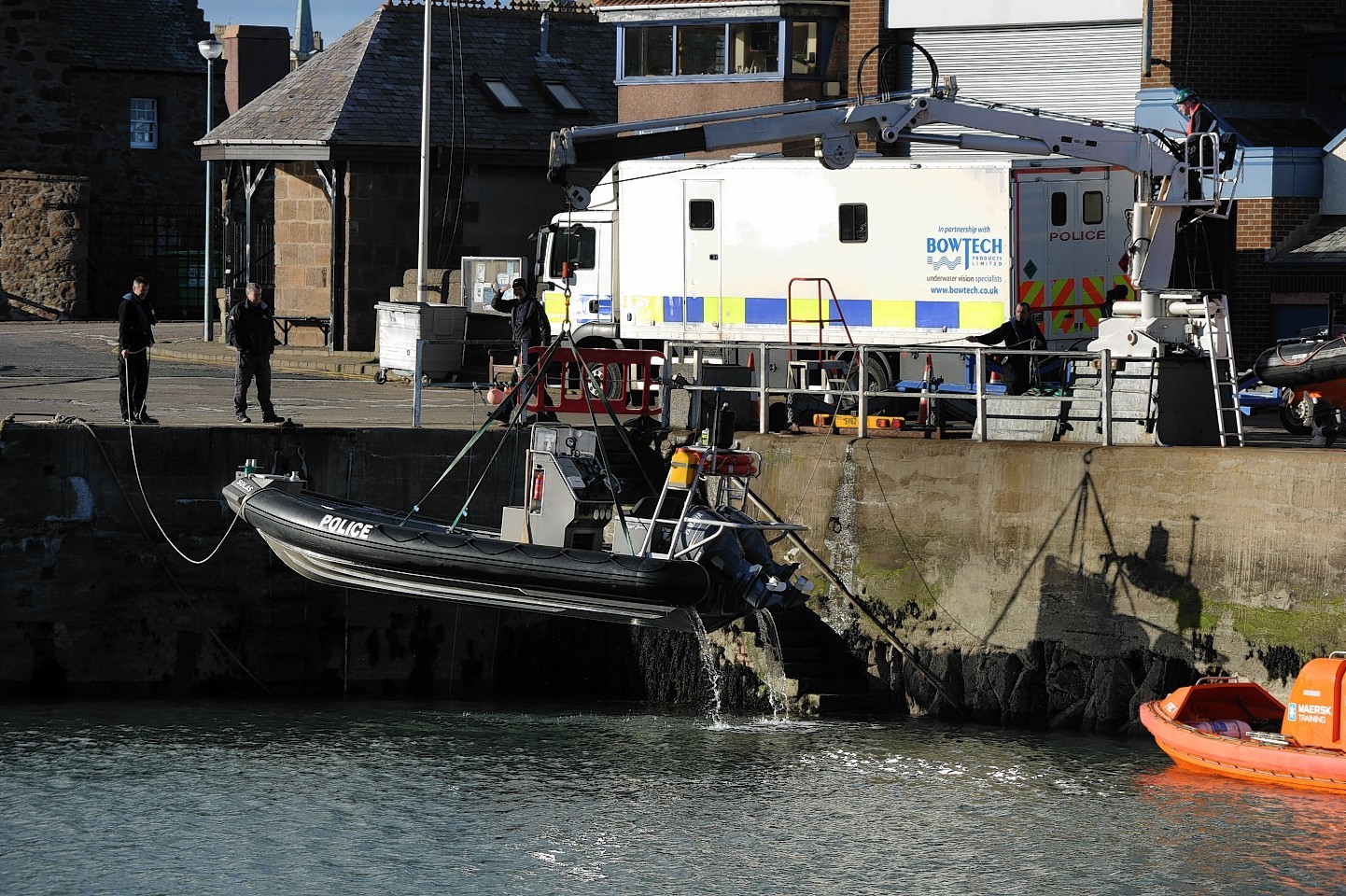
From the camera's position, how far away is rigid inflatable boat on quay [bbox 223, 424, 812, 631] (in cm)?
1540

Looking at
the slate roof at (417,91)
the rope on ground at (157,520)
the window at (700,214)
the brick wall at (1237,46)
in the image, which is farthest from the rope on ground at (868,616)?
the slate roof at (417,91)

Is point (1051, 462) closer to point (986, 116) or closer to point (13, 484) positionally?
point (986, 116)

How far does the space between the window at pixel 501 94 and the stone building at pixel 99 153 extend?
10209 millimetres

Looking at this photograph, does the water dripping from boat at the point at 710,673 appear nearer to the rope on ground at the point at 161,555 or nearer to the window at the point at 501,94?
the rope on ground at the point at 161,555

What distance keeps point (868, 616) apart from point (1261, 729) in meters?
4.00

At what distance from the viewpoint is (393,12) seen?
34.8 m

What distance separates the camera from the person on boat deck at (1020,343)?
65.6 ft

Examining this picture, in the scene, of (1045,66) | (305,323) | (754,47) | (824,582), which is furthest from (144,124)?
(824,582)

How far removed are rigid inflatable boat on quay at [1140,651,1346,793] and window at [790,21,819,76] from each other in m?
16.9

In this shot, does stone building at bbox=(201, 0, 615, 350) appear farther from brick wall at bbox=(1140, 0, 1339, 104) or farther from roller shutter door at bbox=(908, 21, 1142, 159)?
brick wall at bbox=(1140, 0, 1339, 104)

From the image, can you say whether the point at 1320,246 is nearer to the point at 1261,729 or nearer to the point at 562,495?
the point at 1261,729

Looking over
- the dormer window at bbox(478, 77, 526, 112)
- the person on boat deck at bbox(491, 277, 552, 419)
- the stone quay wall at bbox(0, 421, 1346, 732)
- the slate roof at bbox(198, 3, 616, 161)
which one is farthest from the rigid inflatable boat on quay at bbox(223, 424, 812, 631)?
the dormer window at bbox(478, 77, 526, 112)

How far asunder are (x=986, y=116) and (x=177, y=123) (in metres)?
30.4

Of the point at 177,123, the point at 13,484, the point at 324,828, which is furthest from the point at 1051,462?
the point at 177,123
